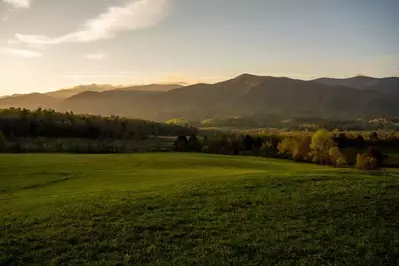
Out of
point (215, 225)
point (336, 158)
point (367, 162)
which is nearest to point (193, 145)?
point (336, 158)

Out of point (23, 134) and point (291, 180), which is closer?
point (291, 180)

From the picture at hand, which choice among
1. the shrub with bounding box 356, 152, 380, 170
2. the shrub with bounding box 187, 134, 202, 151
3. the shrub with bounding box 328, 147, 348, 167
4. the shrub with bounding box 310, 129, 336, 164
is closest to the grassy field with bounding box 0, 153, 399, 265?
the shrub with bounding box 356, 152, 380, 170

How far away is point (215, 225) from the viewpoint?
854 inches

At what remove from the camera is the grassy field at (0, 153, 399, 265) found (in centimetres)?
1752

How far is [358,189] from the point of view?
29781 millimetres

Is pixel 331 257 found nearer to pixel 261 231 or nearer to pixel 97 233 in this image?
pixel 261 231

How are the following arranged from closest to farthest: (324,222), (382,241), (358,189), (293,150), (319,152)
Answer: (382,241) < (324,222) < (358,189) < (319,152) < (293,150)

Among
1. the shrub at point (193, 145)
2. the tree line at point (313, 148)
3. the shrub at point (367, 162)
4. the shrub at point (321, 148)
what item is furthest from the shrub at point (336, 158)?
the shrub at point (193, 145)

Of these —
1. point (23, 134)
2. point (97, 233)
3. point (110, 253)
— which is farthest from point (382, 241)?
point (23, 134)

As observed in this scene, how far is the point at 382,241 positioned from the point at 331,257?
355cm

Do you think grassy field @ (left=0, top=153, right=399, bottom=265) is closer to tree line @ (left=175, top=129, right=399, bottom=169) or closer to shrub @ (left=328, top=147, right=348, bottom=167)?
shrub @ (left=328, top=147, right=348, bottom=167)

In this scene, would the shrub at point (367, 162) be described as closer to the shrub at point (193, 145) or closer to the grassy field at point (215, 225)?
the shrub at point (193, 145)

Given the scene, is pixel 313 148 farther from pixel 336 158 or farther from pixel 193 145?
pixel 193 145

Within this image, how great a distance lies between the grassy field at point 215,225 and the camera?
17.5m
